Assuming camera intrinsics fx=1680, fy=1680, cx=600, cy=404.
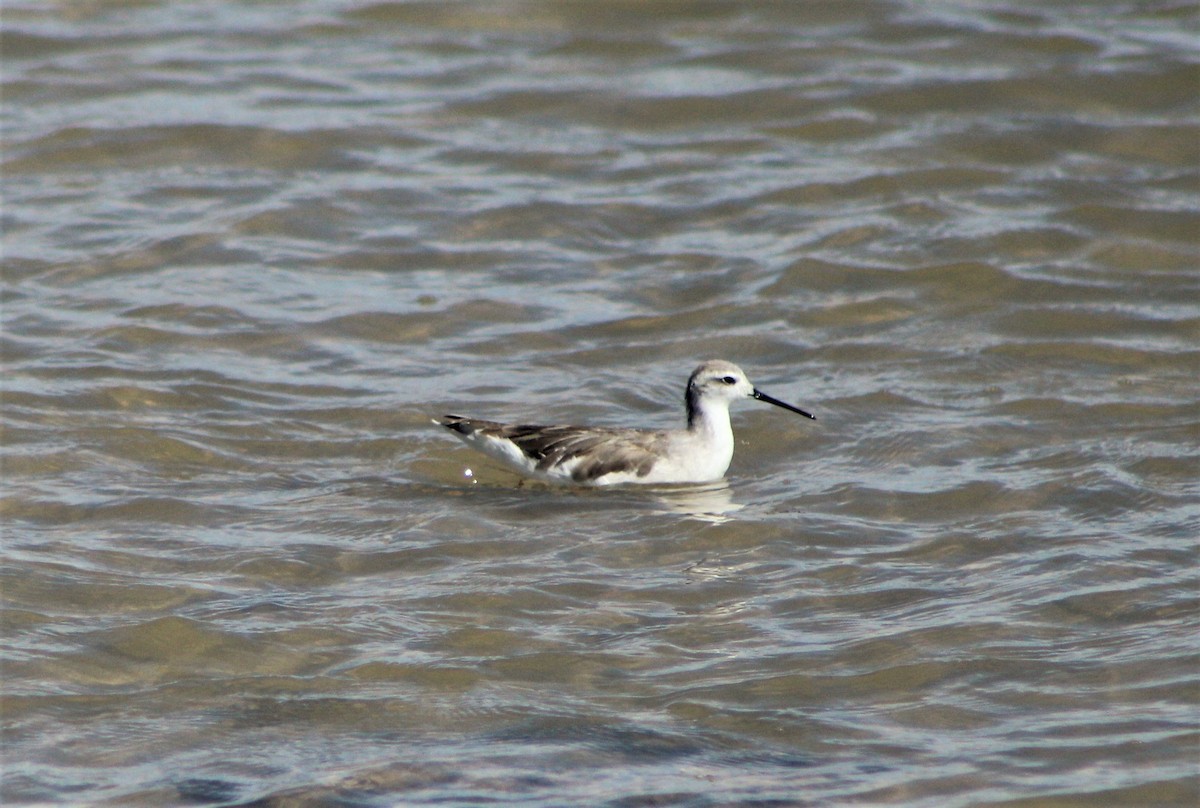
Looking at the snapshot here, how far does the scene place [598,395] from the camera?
1113 cm

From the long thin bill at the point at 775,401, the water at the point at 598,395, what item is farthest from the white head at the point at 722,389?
the water at the point at 598,395

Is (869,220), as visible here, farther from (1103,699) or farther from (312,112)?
(1103,699)

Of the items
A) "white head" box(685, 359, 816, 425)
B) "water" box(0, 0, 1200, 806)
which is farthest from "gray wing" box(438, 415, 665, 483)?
"white head" box(685, 359, 816, 425)

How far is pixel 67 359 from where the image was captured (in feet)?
36.6

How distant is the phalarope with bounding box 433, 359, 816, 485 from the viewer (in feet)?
32.4

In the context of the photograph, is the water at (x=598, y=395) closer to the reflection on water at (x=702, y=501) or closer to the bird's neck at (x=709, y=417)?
the reflection on water at (x=702, y=501)

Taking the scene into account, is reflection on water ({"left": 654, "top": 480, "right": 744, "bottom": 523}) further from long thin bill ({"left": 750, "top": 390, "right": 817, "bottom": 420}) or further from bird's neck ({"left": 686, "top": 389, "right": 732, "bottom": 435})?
long thin bill ({"left": 750, "top": 390, "right": 817, "bottom": 420})

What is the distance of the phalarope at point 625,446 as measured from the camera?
32.4ft

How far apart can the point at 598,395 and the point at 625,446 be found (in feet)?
3.86

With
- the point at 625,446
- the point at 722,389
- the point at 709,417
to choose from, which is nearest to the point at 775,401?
the point at 722,389

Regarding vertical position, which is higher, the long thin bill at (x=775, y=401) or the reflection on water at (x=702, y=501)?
the long thin bill at (x=775, y=401)

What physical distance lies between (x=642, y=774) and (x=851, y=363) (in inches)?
218

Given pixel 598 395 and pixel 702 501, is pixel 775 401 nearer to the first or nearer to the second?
pixel 702 501

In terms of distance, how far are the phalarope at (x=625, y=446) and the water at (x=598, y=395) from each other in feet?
0.57
